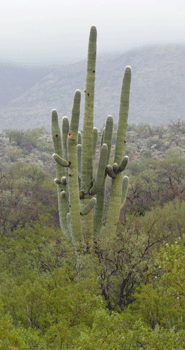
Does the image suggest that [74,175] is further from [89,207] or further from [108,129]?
[108,129]

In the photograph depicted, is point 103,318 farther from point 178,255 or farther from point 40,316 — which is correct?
point 178,255

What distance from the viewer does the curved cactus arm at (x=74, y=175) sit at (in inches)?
290

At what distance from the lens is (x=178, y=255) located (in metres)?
6.66

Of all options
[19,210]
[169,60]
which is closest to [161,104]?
[169,60]

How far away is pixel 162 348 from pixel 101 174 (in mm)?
4560

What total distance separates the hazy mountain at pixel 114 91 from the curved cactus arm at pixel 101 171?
3372 inches

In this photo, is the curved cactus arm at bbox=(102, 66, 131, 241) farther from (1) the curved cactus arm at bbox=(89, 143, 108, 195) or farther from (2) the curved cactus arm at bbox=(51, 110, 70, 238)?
(2) the curved cactus arm at bbox=(51, 110, 70, 238)

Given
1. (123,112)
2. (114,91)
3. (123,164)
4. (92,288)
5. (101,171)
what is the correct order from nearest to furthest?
1. (92,288)
2. (101,171)
3. (123,164)
4. (123,112)
5. (114,91)

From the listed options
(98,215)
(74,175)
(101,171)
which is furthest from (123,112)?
(98,215)

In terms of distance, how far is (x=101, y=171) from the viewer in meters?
7.94

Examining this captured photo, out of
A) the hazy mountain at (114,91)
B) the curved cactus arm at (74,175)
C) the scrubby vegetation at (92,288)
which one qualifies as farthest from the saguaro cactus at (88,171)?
the hazy mountain at (114,91)

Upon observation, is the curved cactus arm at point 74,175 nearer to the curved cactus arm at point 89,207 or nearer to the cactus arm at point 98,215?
the curved cactus arm at point 89,207

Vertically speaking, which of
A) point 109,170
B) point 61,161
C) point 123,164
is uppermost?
point 61,161

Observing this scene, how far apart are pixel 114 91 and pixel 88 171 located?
11446 centimetres
